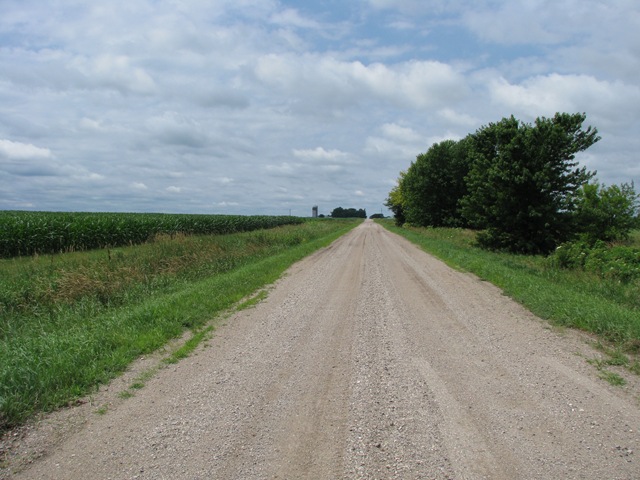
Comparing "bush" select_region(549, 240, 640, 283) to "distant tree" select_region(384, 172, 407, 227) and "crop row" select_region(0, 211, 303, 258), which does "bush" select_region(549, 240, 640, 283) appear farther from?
"distant tree" select_region(384, 172, 407, 227)

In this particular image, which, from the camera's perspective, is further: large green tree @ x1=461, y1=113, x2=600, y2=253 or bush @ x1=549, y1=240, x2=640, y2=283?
large green tree @ x1=461, y1=113, x2=600, y2=253

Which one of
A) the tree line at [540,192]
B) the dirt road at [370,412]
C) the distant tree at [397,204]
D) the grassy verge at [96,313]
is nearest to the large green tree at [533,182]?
the tree line at [540,192]

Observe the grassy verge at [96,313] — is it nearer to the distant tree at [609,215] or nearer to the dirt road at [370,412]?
the dirt road at [370,412]

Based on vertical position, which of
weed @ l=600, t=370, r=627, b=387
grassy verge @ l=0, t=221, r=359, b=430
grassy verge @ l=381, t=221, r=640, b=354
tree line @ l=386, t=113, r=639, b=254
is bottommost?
grassy verge @ l=0, t=221, r=359, b=430

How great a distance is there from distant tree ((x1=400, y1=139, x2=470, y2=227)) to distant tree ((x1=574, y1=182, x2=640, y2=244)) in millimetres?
23984

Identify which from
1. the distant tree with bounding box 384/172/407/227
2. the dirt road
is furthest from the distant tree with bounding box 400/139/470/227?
the dirt road

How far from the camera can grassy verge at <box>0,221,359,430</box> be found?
4895 mm

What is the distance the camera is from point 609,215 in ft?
71.5

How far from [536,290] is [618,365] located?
15.2 ft

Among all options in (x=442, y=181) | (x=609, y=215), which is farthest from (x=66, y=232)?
(x=442, y=181)

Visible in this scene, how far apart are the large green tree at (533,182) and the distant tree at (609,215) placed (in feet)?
2.82

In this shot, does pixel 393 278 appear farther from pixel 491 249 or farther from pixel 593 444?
pixel 491 249

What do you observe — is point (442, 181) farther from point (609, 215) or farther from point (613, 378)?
point (613, 378)

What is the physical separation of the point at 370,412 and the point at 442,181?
46.3 metres
